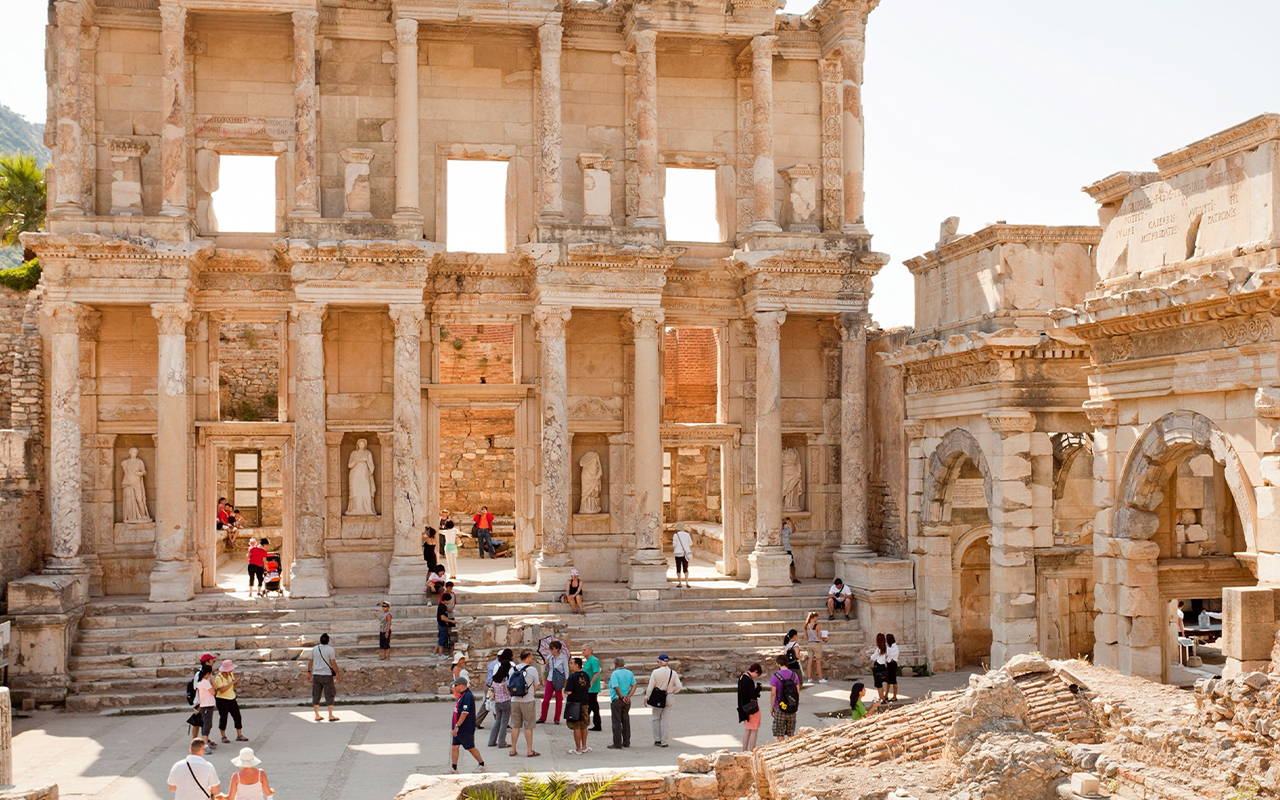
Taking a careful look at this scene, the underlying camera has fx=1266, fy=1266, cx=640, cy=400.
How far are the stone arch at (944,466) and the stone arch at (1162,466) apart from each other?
4.35m

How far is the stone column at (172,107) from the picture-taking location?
22.6 m

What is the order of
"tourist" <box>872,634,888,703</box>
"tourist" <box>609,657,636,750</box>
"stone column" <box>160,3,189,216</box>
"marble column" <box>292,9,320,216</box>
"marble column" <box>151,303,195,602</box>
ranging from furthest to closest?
"marble column" <box>292,9,320,216</box> < "stone column" <box>160,3,189,216</box> < "marble column" <box>151,303,195,602</box> < "tourist" <box>872,634,888,703</box> < "tourist" <box>609,657,636,750</box>

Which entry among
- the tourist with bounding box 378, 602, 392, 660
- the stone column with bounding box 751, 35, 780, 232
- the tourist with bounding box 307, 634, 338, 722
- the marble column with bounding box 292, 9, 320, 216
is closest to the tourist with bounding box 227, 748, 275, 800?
the tourist with bounding box 307, 634, 338, 722

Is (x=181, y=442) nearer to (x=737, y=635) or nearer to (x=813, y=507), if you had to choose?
(x=737, y=635)

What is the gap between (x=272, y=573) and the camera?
75.4ft

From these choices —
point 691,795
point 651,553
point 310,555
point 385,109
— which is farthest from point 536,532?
point 691,795

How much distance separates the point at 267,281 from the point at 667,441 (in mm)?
8412

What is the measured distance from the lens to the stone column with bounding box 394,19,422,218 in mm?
23422

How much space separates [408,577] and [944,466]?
A: 9615 millimetres

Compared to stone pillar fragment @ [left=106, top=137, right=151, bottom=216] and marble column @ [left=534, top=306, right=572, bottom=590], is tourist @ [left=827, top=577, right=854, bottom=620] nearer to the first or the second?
marble column @ [left=534, top=306, right=572, bottom=590]

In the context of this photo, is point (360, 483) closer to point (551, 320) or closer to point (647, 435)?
point (551, 320)

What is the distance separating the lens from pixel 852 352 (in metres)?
24.7

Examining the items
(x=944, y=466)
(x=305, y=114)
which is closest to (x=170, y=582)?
(x=305, y=114)

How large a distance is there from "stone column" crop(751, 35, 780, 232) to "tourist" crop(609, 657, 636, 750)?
10.8 meters
